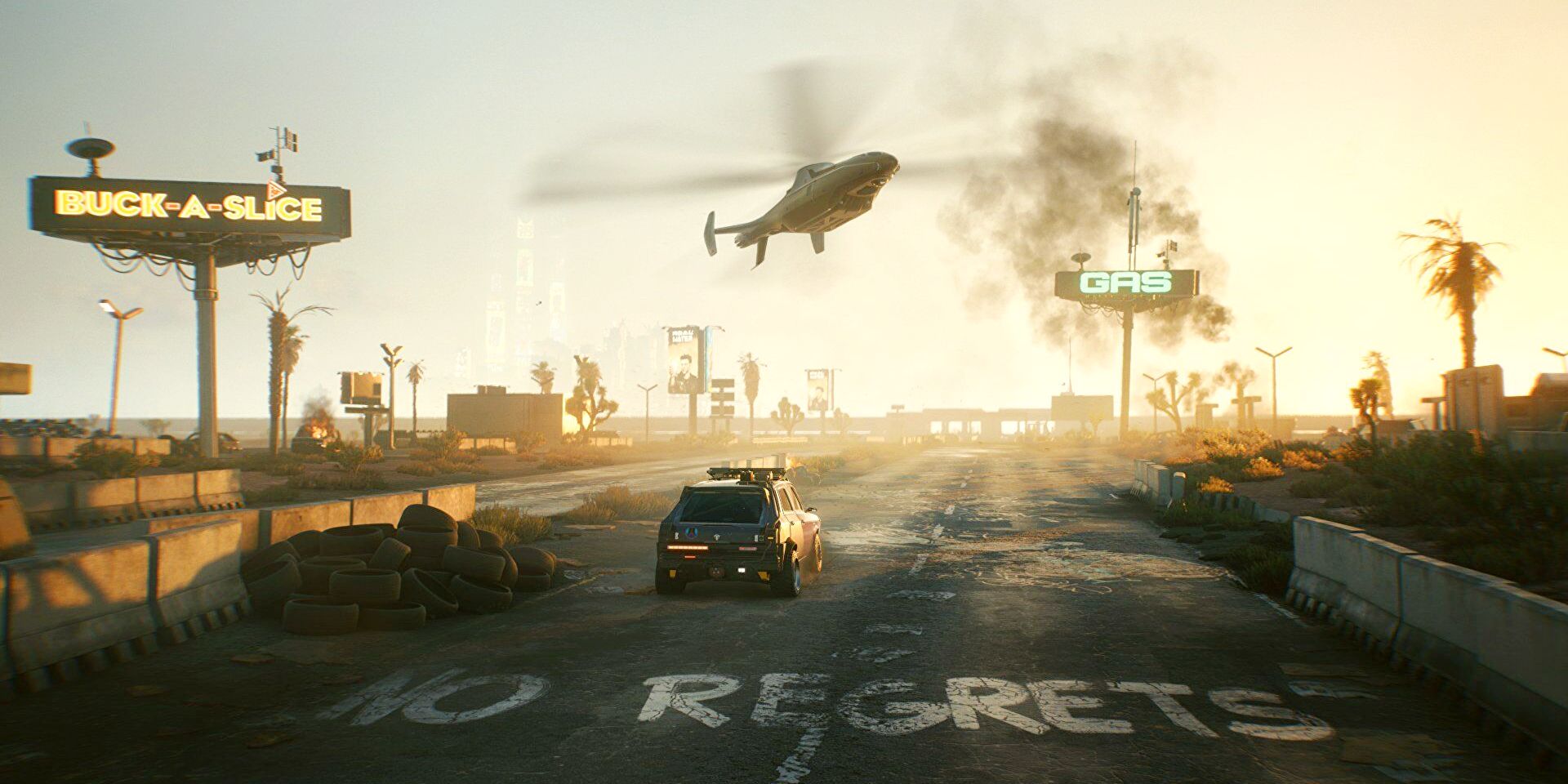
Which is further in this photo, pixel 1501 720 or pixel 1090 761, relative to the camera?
pixel 1501 720

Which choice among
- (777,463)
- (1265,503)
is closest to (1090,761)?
(1265,503)

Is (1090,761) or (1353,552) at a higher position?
(1353,552)

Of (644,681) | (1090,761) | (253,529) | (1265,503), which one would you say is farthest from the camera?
(1265,503)

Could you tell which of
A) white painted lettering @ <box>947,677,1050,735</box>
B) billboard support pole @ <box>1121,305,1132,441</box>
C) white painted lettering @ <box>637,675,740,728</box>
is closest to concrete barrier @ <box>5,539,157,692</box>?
white painted lettering @ <box>637,675,740,728</box>

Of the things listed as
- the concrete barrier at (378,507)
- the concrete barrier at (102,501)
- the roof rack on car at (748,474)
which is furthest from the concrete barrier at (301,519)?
the concrete barrier at (102,501)

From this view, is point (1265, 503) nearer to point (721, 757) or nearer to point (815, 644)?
point (815, 644)

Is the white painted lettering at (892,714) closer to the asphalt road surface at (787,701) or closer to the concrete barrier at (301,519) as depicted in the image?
the asphalt road surface at (787,701)
